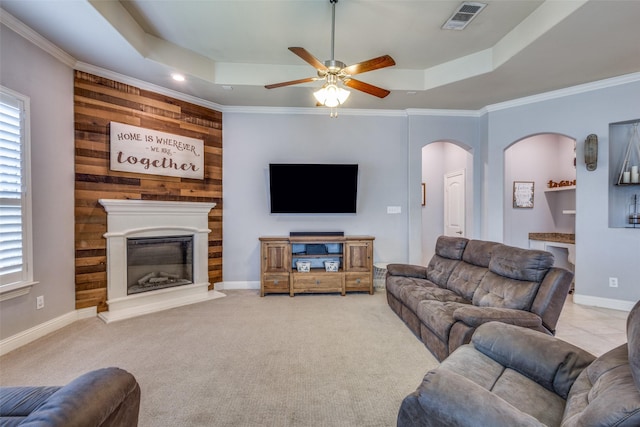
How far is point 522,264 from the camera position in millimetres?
2549

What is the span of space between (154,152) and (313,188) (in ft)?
7.47

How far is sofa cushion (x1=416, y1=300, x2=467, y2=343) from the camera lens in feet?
7.81

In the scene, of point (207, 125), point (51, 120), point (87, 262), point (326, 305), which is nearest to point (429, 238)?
point (326, 305)

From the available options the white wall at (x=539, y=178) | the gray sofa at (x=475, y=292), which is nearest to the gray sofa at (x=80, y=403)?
the gray sofa at (x=475, y=292)

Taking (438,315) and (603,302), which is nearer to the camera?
(438,315)

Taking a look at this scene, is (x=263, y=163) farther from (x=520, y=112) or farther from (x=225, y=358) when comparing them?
(x=520, y=112)

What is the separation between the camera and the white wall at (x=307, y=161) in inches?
189

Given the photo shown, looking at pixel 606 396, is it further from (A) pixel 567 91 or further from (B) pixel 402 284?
(A) pixel 567 91

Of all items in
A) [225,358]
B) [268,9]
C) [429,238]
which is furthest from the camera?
[429,238]

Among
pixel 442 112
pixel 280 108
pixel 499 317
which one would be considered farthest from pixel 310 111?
pixel 499 317

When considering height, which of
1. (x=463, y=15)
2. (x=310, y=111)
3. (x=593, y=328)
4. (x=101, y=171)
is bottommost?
(x=593, y=328)

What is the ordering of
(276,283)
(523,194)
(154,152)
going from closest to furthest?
(154,152) → (276,283) → (523,194)

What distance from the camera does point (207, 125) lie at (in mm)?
4598

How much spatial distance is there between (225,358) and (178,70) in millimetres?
3274
